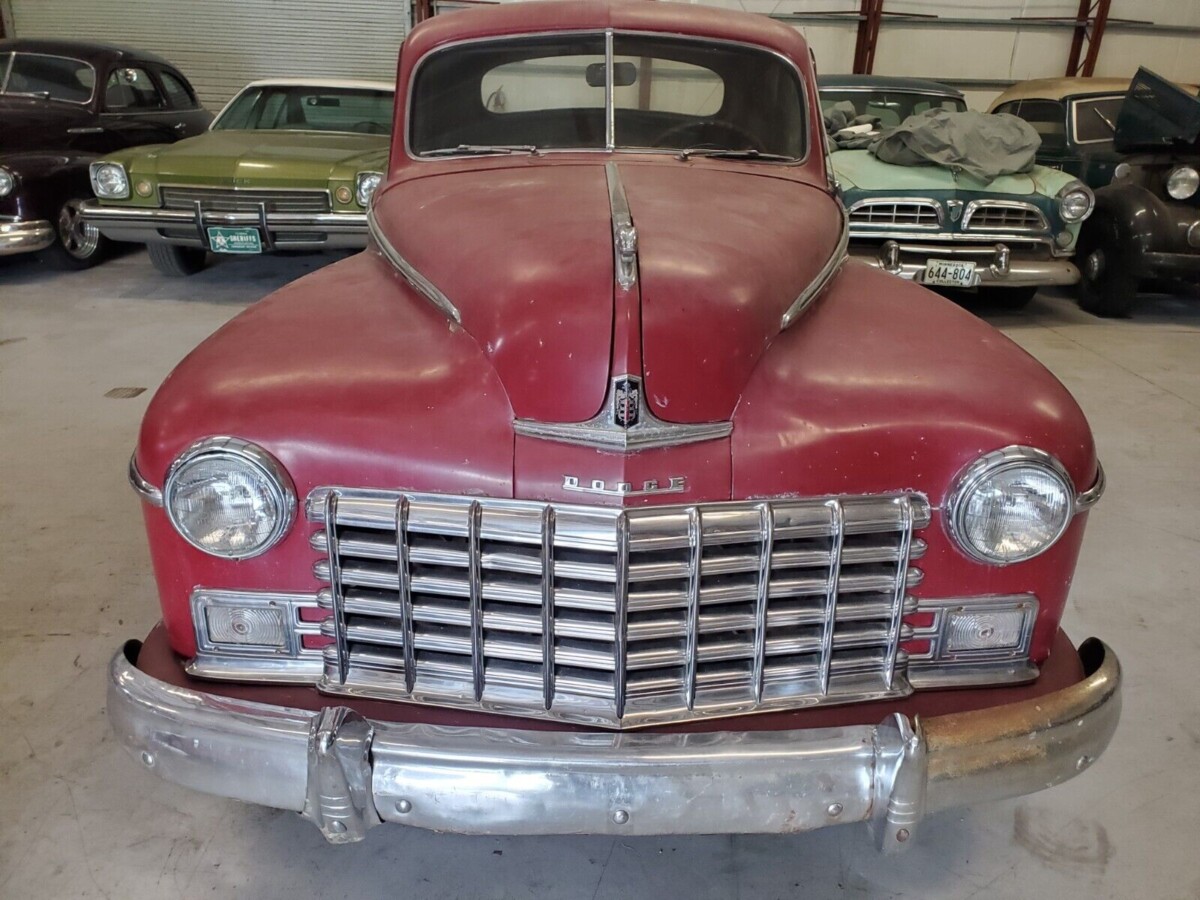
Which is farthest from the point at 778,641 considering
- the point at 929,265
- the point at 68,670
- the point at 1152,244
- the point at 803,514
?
the point at 1152,244

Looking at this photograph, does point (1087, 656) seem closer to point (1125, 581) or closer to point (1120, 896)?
point (1120, 896)

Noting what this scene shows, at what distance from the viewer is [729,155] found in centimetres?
264

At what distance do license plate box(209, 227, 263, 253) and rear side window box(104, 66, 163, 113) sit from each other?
226cm

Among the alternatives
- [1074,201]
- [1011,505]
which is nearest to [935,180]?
[1074,201]

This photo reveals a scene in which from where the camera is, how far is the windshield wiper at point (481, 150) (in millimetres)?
2596

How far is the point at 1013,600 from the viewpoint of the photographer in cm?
169

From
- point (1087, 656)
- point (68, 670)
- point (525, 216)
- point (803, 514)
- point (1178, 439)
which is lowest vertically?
point (1178, 439)

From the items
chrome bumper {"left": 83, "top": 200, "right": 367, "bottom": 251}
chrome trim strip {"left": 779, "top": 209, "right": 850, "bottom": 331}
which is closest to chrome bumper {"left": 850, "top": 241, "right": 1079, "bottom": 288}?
chrome bumper {"left": 83, "top": 200, "right": 367, "bottom": 251}

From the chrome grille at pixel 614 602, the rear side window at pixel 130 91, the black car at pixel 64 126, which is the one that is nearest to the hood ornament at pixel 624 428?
the chrome grille at pixel 614 602

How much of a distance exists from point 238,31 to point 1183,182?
9.30m

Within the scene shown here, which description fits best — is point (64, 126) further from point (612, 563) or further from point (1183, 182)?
point (1183, 182)

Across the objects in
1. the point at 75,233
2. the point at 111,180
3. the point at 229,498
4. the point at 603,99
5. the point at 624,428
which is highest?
the point at 603,99

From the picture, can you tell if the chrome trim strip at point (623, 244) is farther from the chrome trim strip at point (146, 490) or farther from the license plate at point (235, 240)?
the license plate at point (235, 240)

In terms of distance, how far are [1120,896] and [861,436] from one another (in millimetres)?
1186
